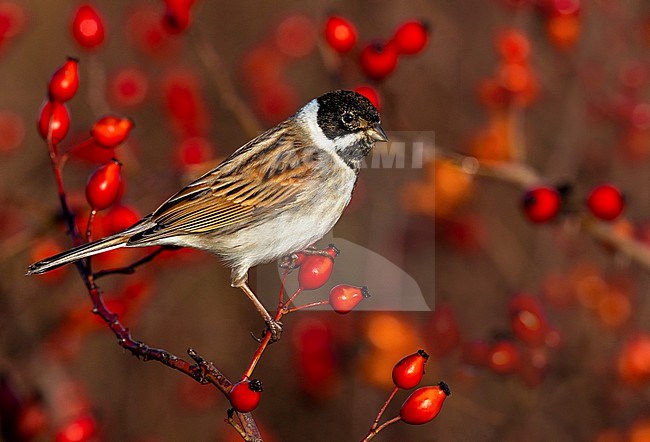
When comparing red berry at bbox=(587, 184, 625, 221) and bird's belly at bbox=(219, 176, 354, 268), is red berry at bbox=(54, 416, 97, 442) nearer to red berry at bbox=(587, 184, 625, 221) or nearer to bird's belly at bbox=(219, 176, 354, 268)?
bird's belly at bbox=(219, 176, 354, 268)

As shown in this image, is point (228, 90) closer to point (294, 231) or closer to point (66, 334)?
point (294, 231)

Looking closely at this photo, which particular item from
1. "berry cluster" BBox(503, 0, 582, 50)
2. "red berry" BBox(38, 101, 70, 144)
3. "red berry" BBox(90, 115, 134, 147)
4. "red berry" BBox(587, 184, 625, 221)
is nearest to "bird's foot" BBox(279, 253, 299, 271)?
"red berry" BBox(90, 115, 134, 147)

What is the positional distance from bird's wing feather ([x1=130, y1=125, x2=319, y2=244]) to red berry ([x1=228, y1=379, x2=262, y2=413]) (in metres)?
1.30

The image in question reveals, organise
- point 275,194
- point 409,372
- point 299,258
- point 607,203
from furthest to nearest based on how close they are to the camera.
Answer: point 607,203 < point 275,194 < point 299,258 < point 409,372

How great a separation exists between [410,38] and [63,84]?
1628 mm

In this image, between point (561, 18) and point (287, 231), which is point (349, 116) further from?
point (561, 18)

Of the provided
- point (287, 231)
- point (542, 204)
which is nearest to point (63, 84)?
point (287, 231)

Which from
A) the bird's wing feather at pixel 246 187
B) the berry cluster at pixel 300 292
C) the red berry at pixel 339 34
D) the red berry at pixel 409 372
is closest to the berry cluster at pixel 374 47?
the red berry at pixel 339 34

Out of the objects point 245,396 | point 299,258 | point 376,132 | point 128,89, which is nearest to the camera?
point 245,396

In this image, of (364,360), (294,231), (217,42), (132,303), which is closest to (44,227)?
(132,303)

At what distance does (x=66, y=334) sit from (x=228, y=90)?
168cm

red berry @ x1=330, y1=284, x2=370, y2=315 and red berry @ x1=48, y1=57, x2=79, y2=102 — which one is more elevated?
red berry @ x1=48, y1=57, x2=79, y2=102

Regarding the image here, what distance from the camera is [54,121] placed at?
302 centimetres

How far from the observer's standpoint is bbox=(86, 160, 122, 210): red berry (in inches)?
111
